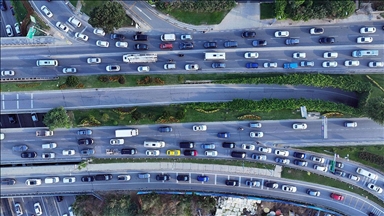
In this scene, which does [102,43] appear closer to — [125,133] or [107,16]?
[107,16]

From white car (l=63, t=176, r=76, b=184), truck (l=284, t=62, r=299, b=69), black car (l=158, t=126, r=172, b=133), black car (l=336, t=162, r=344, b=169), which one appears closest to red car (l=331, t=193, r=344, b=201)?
black car (l=336, t=162, r=344, b=169)

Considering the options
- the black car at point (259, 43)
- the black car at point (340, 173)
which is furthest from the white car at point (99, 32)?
the black car at point (340, 173)

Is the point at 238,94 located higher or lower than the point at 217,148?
higher

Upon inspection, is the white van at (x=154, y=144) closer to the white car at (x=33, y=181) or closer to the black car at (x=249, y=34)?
the white car at (x=33, y=181)

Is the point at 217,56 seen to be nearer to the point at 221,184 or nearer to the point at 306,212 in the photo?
the point at 221,184

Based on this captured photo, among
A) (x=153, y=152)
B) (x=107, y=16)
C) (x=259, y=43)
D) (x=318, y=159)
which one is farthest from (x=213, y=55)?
(x=318, y=159)

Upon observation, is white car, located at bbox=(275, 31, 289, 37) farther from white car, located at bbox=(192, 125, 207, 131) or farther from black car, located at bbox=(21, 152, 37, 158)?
black car, located at bbox=(21, 152, 37, 158)

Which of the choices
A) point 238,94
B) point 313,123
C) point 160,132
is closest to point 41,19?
point 160,132

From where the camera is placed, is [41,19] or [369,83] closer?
[369,83]
